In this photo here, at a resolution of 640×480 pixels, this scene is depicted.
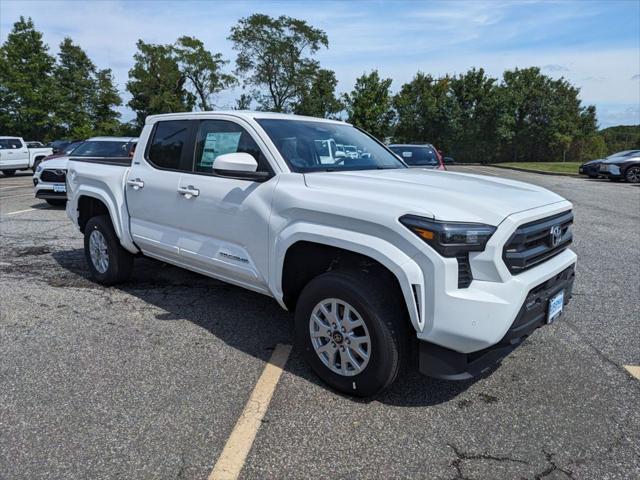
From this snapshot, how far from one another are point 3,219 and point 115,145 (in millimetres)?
3076

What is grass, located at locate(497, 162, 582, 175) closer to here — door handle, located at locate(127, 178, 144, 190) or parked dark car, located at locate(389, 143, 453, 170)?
parked dark car, located at locate(389, 143, 453, 170)

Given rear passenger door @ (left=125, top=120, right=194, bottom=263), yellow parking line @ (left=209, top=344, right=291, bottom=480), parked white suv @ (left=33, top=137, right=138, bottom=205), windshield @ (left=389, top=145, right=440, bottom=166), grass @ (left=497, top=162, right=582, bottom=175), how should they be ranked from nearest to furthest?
yellow parking line @ (left=209, top=344, right=291, bottom=480)
rear passenger door @ (left=125, top=120, right=194, bottom=263)
parked white suv @ (left=33, top=137, right=138, bottom=205)
windshield @ (left=389, top=145, right=440, bottom=166)
grass @ (left=497, top=162, right=582, bottom=175)

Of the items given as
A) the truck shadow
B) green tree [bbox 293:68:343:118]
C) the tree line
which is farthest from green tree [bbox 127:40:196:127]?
Answer: the truck shadow

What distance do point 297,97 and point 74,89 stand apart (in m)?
24.9

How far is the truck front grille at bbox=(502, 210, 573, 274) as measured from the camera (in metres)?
2.84

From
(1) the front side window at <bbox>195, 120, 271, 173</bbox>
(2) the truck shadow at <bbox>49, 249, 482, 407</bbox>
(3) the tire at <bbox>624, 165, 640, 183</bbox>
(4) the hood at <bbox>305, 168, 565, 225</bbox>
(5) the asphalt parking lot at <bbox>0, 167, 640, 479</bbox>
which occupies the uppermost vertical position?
(1) the front side window at <bbox>195, 120, 271, 173</bbox>

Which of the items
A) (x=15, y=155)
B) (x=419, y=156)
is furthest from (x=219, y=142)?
(x=15, y=155)

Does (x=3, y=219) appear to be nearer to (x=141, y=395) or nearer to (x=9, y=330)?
(x=9, y=330)

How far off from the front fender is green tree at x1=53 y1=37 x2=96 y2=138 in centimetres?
4150

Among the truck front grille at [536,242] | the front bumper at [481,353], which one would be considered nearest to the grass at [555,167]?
the truck front grille at [536,242]

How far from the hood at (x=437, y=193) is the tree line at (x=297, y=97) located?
38157 mm

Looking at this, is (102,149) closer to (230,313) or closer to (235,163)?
(230,313)

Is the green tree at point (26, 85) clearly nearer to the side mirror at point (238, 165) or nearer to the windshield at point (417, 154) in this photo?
the windshield at point (417, 154)

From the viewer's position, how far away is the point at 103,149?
474 inches
